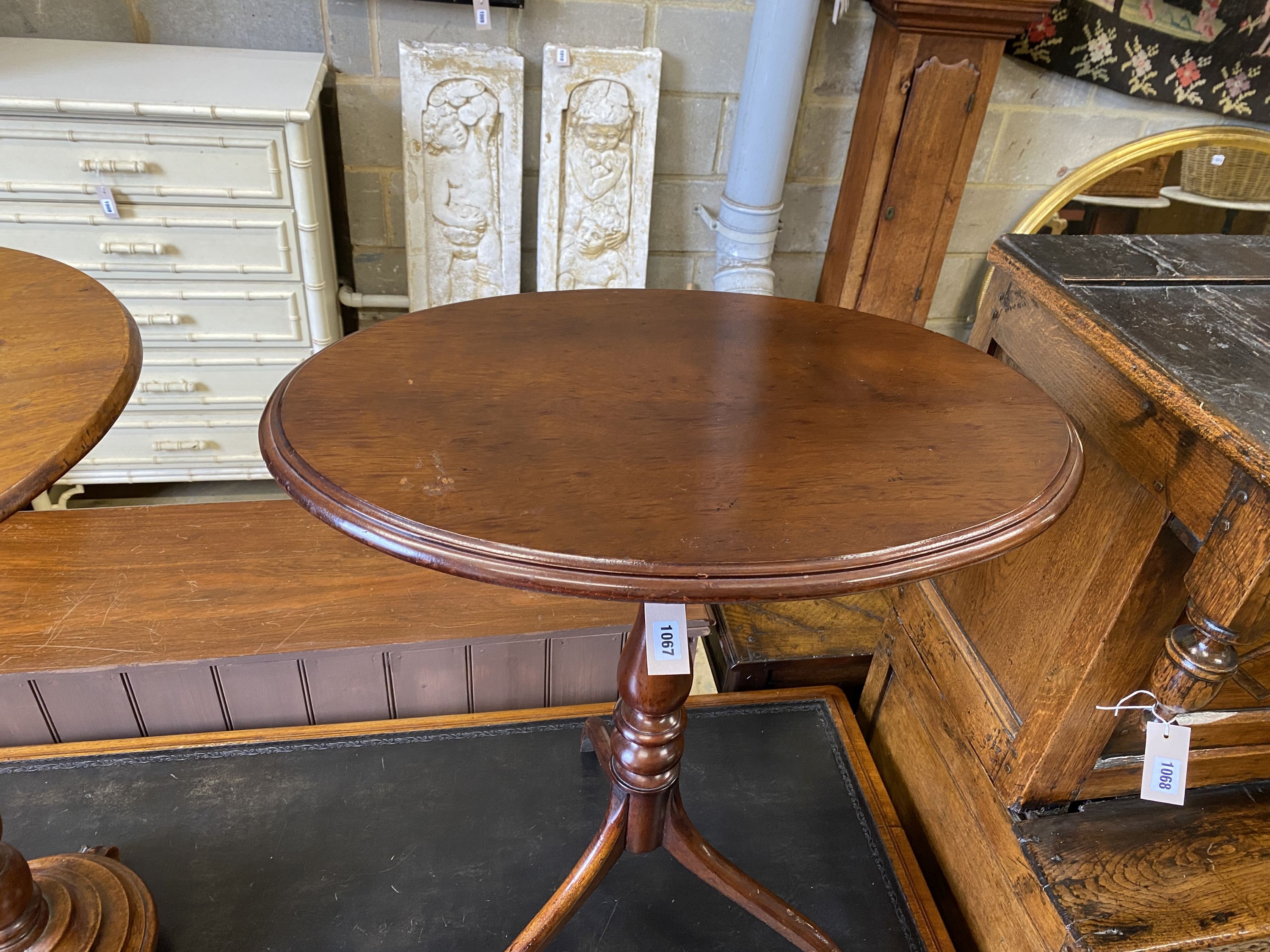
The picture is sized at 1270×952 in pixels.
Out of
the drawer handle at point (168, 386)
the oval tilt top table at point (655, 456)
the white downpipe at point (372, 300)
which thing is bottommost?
the drawer handle at point (168, 386)

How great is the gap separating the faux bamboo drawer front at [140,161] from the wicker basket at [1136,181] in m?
2.38

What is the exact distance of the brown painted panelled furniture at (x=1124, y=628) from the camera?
2.94 feet

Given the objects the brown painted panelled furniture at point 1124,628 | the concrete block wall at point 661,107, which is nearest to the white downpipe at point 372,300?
the concrete block wall at point 661,107

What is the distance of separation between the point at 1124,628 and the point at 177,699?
145cm

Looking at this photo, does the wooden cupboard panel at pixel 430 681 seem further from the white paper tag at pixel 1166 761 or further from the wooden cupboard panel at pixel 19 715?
the white paper tag at pixel 1166 761

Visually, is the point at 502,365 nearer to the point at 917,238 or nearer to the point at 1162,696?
the point at 1162,696

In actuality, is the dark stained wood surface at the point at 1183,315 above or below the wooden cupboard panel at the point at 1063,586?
above

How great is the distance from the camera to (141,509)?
5.33 feet

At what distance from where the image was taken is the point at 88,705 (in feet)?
4.76

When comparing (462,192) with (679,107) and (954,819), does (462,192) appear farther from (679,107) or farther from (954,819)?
(954,819)

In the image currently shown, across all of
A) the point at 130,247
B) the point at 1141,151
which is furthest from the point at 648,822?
the point at 1141,151

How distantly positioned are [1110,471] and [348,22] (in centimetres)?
201

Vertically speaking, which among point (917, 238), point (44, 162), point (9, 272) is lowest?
point (917, 238)

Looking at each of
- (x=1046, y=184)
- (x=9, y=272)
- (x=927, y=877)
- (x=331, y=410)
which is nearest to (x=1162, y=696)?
(x=927, y=877)
